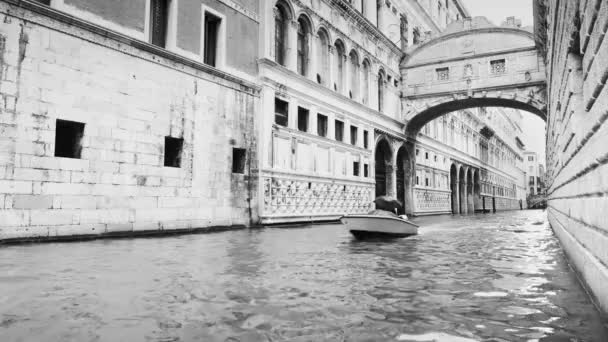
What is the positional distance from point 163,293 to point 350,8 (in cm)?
1700

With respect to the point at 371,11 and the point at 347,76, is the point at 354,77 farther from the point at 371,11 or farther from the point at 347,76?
the point at 371,11

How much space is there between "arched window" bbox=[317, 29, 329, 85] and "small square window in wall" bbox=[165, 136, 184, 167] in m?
8.13

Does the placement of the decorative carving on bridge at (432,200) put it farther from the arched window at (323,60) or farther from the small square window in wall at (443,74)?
the arched window at (323,60)

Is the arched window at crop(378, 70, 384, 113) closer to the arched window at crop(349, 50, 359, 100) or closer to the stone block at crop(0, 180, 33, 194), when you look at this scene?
the arched window at crop(349, 50, 359, 100)

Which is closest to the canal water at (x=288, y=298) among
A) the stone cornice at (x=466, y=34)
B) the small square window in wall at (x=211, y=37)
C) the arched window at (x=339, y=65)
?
the small square window in wall at (x=211, y=37)

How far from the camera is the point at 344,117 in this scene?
59.4 ft

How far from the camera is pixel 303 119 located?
628 inches

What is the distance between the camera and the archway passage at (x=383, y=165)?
22.4 m

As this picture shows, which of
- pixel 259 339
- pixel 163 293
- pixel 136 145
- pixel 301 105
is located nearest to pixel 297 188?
pixel 301 105

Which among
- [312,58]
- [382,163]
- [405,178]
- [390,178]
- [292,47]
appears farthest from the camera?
[405,178]

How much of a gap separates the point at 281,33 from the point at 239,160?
17.7 ft

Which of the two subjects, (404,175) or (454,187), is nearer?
(404,175)

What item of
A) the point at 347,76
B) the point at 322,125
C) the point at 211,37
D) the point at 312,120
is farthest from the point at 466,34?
the point at 211,37

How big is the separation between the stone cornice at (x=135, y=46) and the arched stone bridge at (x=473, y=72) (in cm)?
1247
